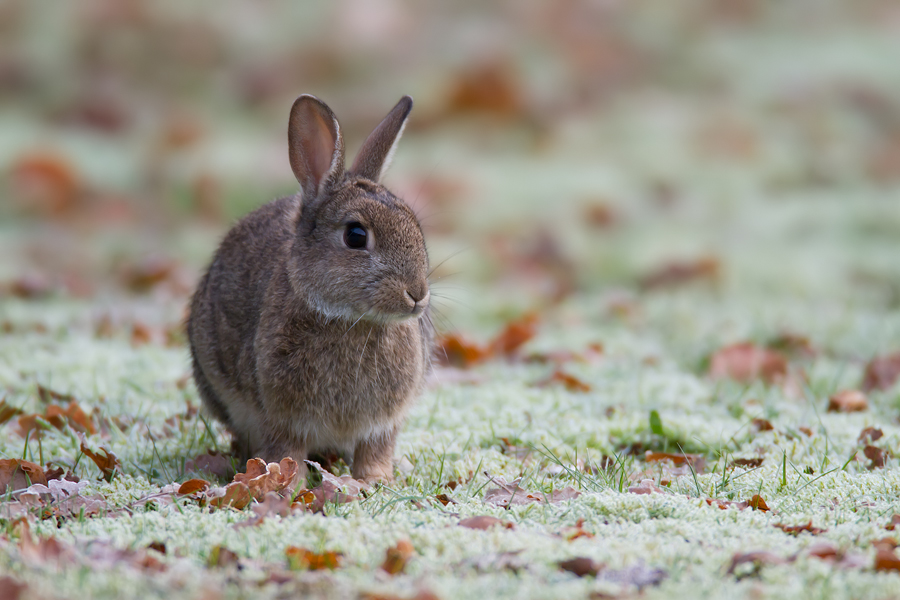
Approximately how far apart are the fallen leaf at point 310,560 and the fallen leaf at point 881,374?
13.2ft

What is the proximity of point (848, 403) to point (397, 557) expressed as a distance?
3.33 meters

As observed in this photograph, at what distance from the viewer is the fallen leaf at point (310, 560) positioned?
9.53 ft

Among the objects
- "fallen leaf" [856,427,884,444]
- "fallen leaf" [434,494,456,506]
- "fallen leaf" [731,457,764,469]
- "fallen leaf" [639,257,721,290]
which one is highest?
"fallen leaf" [639,257,721,290]

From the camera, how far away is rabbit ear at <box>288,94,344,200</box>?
4102 millimetres

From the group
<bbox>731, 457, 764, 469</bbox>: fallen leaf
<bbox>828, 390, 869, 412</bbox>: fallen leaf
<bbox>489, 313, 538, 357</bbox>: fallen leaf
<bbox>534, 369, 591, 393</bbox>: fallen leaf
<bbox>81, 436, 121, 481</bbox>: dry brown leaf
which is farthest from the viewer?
<bbox>489, 313, 538, 357</bbox>: fallen leaf

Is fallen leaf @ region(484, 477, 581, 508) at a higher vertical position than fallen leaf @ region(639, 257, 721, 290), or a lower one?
lower

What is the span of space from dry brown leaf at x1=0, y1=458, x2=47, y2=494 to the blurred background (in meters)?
3.25

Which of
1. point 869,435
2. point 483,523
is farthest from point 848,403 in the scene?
point 483,523

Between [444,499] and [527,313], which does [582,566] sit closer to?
[444,499]

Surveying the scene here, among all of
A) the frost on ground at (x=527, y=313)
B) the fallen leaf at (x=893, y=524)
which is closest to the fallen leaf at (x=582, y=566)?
the frost on ground at (x=527, y=313)

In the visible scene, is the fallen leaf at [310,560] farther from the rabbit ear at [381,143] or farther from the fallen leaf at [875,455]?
the fallen leaf at [875,455]

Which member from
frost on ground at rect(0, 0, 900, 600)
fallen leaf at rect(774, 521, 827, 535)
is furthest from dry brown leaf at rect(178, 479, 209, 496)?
fallen leaf at rect(774, 521, 827, 535)

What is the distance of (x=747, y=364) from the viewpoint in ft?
20.4

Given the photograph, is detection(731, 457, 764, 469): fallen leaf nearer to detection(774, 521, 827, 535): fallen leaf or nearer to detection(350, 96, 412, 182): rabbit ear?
detection(774, 521, 827, 535): fallen leaf
